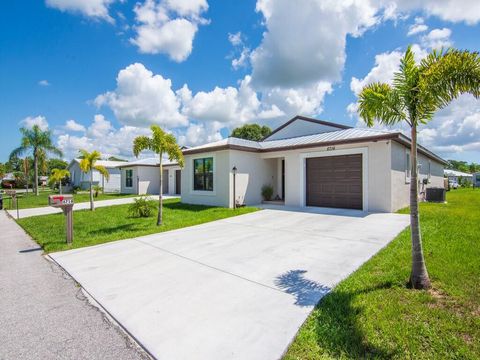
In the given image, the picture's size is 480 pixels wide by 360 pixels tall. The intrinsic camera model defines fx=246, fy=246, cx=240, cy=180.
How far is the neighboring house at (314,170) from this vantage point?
10.5 metres

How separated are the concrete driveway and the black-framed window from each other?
253 inches

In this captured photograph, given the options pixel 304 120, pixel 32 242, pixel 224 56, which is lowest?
pixel 32 242

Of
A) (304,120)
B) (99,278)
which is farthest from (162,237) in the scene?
(304,120)

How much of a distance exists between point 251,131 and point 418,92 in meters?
34.7

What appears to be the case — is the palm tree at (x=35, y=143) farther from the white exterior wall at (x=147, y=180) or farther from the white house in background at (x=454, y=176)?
the white house in background at (x=454, y=176)

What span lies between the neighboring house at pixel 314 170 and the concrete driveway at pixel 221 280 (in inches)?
130

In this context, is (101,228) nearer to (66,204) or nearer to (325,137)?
(66,204)

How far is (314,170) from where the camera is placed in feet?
41.1

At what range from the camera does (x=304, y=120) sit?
1616 cm

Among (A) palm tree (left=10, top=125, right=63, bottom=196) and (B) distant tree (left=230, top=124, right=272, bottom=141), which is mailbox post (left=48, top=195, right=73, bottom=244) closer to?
(A) palm tree (left=10, top=125, right=63, bottom=196)

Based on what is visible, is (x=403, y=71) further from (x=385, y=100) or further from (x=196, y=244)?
(x=196, y=244)

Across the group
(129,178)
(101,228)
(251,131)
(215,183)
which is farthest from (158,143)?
(251,131)

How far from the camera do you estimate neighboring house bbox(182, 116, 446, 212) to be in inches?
412

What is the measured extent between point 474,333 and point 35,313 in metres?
5.14
